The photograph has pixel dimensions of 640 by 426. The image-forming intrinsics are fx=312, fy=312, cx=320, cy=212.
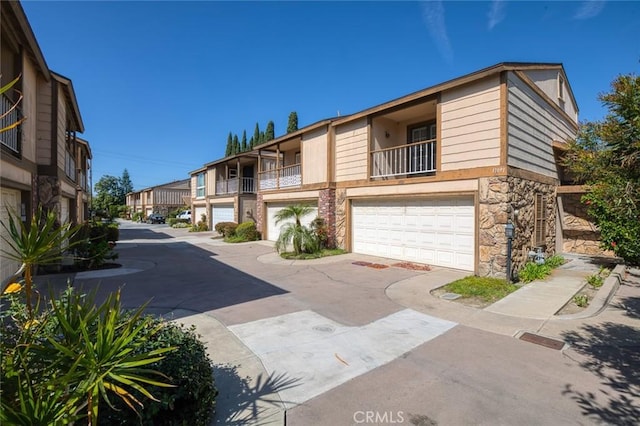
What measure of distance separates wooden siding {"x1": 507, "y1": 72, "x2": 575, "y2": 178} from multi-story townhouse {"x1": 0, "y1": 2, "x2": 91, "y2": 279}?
12353mm

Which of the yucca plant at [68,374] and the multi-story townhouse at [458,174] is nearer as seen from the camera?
the yucca plant at [68,374]

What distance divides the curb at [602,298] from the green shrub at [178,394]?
612 cm

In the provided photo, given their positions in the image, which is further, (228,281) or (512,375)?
(228,281)

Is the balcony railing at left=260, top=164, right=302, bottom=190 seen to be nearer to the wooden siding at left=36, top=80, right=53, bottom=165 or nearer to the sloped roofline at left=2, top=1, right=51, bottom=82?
the wooden siding at left=36, top=80, right=53, bottom=165

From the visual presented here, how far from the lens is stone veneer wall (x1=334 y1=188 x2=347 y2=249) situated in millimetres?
13578

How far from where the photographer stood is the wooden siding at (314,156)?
47.7 feet

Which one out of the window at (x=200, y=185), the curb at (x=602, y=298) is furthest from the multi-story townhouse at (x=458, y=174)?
the window at (x=200, y=185)

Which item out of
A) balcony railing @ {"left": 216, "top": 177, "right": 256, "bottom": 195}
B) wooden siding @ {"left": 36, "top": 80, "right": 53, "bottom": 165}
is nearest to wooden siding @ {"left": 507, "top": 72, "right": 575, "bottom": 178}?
wooden siding @ {"left": 36, "top": 80, "right": 53, "bottom": 165}

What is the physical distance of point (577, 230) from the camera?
12.8 m

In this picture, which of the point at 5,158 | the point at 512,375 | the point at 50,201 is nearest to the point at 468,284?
the point at 512,375

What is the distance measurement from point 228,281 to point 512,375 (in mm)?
6918

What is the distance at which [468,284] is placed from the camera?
797cm

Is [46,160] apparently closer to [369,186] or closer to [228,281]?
[228,281]

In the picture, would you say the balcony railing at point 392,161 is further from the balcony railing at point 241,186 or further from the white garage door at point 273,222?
the balcony railing at point 241,186
